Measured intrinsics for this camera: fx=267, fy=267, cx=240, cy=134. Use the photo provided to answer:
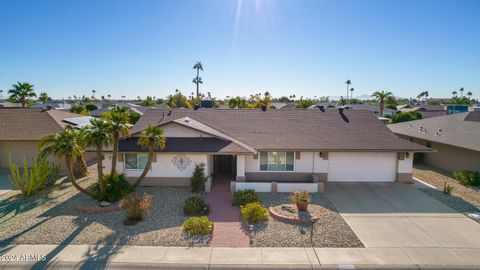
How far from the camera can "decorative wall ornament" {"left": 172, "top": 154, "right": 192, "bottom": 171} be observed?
16.9m

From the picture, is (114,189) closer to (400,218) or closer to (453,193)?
(400,218)

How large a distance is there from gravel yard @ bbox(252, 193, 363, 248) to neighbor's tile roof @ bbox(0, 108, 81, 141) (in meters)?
19.5

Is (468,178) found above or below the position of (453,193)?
above

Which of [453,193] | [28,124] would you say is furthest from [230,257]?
[28,124]

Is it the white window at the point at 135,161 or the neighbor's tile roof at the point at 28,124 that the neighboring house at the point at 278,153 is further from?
the neighbor's tile roof at the point at 28,124

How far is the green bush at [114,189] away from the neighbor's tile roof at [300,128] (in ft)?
15.8

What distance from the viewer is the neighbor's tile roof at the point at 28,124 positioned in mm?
21031

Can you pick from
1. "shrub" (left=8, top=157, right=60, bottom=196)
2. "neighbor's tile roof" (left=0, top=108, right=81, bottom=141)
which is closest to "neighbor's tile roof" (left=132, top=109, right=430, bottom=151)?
"shrub" (left=8, top=157, right=60, bottom=196)

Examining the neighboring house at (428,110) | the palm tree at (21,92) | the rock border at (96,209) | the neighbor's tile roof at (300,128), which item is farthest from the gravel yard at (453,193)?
the palm tree at (21,92)

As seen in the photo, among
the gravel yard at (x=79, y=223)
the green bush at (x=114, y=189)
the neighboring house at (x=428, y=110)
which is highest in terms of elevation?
the neighboring house at (x=428, y=110)

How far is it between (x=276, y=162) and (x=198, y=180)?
5389 millimetres

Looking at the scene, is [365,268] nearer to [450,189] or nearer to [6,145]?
[450,189]

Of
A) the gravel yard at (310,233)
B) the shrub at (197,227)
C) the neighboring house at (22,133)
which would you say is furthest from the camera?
the neighboring house at (22,133)

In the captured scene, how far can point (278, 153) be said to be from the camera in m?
18.0
